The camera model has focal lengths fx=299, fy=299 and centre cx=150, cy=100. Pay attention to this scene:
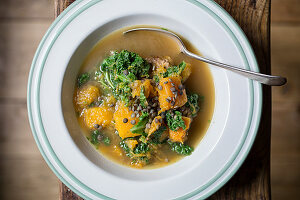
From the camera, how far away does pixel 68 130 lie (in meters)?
2.67

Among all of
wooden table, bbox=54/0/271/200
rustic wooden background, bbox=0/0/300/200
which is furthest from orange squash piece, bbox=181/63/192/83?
rustic wooden background, bbox=0/0/300/200

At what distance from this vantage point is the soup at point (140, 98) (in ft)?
9.03

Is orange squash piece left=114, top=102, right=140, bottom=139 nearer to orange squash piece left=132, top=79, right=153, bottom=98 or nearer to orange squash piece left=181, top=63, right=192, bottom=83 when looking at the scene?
orange squash piece left=132, top=79, right=153, bottom=98

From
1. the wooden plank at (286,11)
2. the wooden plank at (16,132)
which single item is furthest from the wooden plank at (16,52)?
the wooden plank at (286,11)

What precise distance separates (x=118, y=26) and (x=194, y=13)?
2.37 ft

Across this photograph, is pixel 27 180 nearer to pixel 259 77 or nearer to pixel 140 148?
pixel 140 148

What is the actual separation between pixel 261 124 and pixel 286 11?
6.61 ft

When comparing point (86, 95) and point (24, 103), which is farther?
point (24, 103)

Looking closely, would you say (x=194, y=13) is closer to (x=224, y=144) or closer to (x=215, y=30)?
(x=215, y=30)

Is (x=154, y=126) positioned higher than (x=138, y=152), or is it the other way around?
(x=154, y=126)

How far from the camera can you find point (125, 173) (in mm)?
2781

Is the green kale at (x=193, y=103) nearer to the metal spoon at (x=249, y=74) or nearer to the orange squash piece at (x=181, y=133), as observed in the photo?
the orange squash piece at (x=181, y=133)

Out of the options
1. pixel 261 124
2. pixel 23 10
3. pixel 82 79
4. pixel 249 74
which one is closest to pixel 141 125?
pixel 82 79

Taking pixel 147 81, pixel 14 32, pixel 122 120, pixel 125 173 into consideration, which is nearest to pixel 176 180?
pixel 125 173
